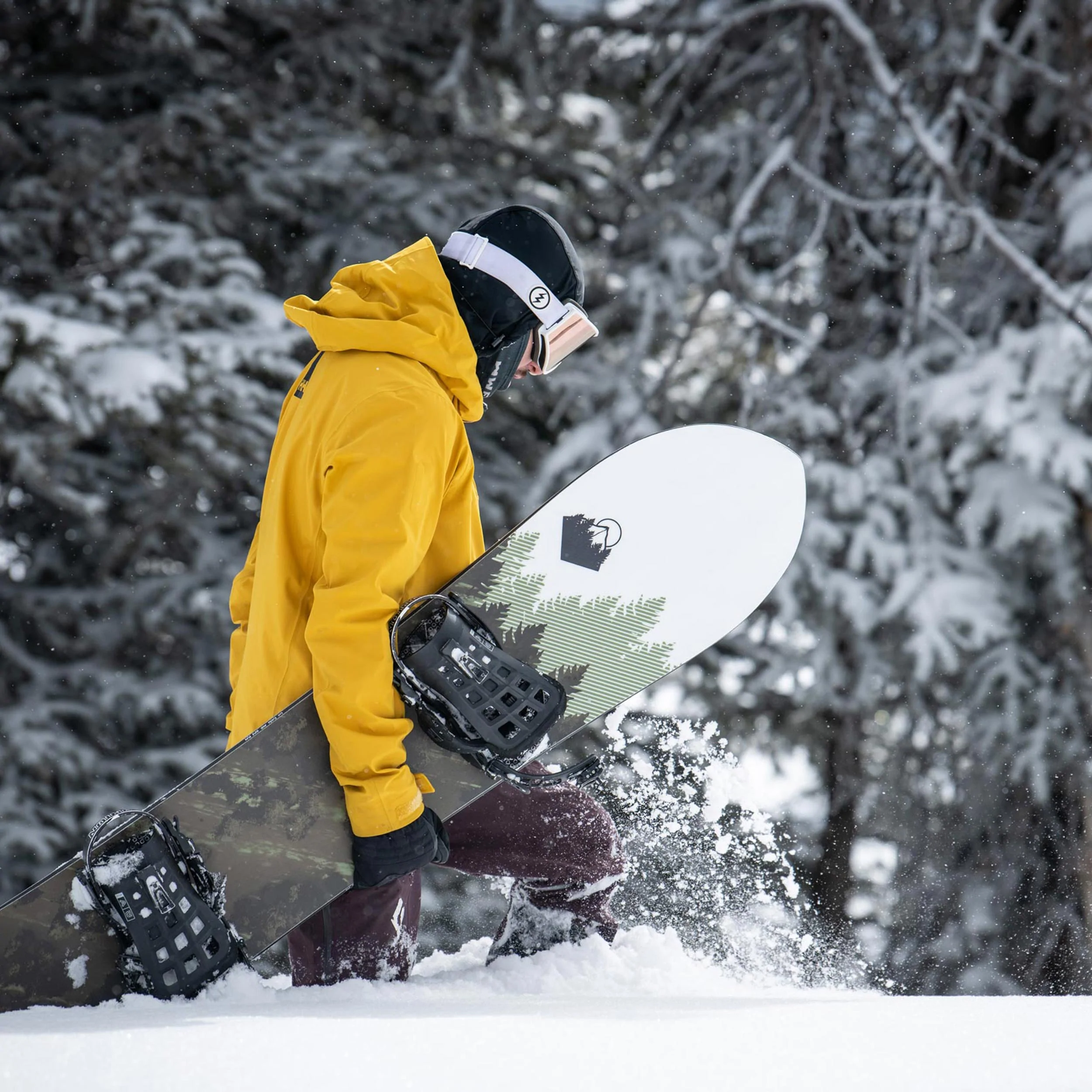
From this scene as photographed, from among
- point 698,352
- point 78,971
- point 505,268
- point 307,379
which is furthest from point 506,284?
point 698,352

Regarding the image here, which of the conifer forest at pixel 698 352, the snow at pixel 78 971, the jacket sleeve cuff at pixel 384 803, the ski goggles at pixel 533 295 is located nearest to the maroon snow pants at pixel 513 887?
the jacket sleeve cuff at pixel 384 803

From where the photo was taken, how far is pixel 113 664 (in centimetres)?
634

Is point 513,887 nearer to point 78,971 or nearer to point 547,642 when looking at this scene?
point 547,642

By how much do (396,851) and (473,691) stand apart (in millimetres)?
330

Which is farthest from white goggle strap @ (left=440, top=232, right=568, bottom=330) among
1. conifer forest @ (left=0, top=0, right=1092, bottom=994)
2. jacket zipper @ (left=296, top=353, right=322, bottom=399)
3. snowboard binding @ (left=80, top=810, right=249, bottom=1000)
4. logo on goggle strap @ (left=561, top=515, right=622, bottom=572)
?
conifer forest @ (left=0, top=0, right=1092, bottom=994)

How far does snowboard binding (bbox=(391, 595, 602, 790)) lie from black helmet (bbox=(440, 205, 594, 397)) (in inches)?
19.3

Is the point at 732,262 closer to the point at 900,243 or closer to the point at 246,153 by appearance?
the point at 900,243

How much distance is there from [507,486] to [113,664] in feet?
8.91

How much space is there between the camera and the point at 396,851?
71.3 inches

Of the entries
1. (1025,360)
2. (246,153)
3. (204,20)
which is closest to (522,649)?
(1025,360)

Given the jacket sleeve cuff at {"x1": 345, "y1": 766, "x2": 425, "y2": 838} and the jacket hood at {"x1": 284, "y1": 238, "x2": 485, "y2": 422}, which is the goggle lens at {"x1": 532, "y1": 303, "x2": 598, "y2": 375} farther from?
the jacket sleeve cuff at {"x1": 345, "y1": 766, "x2": 425, "y2": 838}

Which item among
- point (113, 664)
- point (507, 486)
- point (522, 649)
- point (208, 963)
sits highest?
point (522, 649)

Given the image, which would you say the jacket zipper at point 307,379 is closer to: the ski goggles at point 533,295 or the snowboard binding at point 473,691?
the ski goggles at point 533,295

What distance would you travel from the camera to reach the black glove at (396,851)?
1.81 metres
